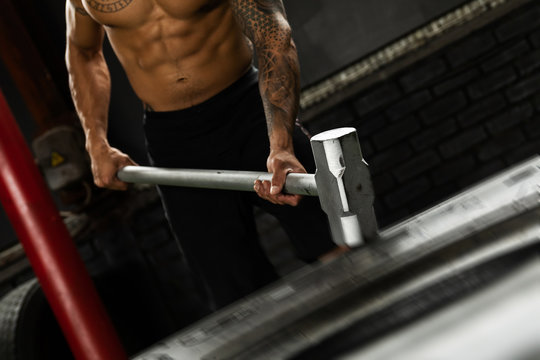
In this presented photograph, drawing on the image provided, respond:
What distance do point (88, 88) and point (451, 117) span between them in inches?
76.2

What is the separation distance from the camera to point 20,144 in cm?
210

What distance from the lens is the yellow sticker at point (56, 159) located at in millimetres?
2568

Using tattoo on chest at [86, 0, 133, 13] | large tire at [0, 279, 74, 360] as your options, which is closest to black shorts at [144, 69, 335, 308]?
tattoo on chest at [86, 0, 133, 13]

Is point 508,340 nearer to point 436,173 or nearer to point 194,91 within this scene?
point 194,91

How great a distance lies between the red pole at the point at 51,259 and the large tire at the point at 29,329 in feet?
0.53

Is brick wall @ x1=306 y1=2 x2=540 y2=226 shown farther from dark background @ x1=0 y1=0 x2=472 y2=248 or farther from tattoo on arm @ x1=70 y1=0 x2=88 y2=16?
tattoo on arm @ x1=70 y1=0 x2=88 y2=16

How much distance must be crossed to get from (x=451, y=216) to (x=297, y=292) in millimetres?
211

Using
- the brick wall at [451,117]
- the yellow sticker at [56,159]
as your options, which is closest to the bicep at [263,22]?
the brick wall at [451,117]

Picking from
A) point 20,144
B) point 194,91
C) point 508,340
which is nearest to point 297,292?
point 508,340

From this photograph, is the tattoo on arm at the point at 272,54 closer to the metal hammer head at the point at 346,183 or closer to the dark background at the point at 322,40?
the metal hammer head at the point at 346,183

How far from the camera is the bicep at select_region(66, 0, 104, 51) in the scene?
1.71 metres

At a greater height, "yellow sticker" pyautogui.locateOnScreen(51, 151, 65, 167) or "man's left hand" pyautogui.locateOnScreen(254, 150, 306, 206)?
"yellow sticker" pyautogui.locateOnScreen(51, 151, 65, 167)

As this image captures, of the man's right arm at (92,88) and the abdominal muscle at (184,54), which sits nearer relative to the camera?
the abdominal muscle at (184,54)

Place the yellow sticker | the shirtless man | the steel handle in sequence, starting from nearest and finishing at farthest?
1. the steel handle
2. the shirtless man
3. the yellow sticker
